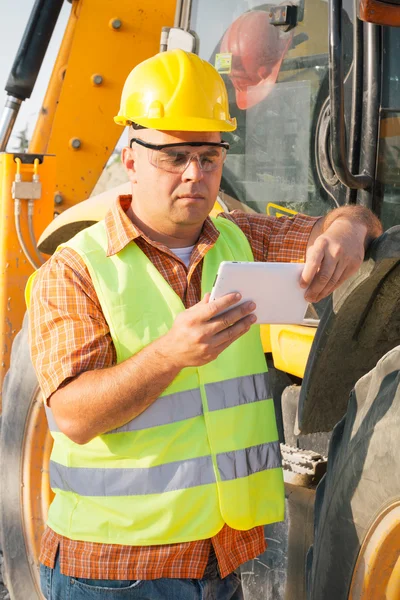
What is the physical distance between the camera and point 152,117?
228 cm

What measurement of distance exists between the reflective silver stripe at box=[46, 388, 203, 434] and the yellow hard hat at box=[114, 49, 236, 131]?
65cm

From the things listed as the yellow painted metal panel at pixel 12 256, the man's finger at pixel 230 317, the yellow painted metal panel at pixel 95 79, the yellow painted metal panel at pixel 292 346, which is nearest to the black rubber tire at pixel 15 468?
the yellow painted metal panel at pixel 12 256

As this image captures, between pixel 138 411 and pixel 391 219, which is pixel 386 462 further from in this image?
pixel 391 219

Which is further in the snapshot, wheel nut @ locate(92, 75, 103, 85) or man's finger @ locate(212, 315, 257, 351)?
wheel nut @ locate(92, 75, 103, 85)

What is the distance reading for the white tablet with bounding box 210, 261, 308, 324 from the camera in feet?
6.23

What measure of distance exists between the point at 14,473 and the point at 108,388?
1.99 m

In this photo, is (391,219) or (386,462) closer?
(386,462)

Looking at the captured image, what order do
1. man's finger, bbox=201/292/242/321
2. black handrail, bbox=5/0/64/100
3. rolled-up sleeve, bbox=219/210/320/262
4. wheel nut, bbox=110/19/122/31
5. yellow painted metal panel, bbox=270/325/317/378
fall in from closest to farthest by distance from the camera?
man's finger, bbox=201/292/242/321
rolled-up sleeve, bbox=219/210/320/262
yellow painted metal panel, bbox=270/325/317/378
black handrail, bbox=5/0/64/100
wheel nut, bbox=110/19/122/31

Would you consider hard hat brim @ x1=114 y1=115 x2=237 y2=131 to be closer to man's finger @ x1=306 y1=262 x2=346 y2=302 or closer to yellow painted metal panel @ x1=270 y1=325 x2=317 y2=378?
man's finger @ x1=306 y1=262 x2=346 y2=302

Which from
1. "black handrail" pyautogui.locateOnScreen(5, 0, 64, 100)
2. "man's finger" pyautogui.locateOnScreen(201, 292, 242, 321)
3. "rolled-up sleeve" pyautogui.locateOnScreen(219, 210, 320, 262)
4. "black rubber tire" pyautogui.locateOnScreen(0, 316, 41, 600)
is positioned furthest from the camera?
"black handrail" pyautogui.locateOnScreen(5, 0, 64, 100)

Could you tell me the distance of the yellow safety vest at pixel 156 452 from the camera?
7.18ft

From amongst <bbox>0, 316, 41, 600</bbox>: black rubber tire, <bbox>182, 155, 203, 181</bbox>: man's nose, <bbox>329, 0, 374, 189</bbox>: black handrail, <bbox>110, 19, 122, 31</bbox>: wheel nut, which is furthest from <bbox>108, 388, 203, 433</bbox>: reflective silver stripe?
<bbox>110, 19, 122, 31</bbox>: wheel nut

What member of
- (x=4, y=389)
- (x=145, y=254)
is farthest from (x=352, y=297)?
(x=4, y=389)

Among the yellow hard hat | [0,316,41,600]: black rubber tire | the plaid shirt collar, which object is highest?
the yellow hard hat
